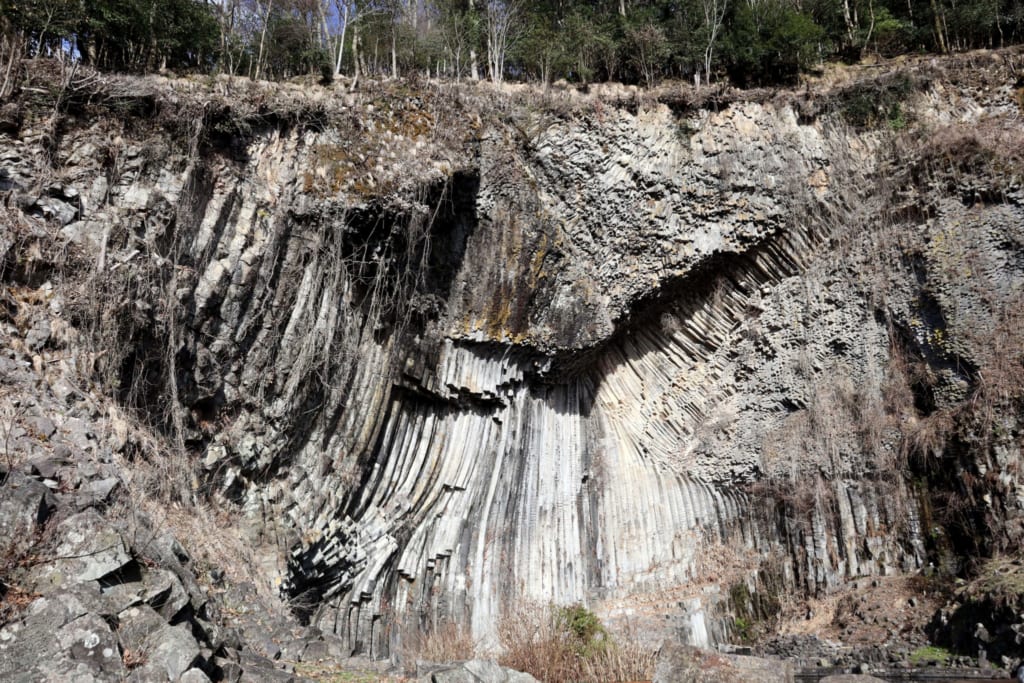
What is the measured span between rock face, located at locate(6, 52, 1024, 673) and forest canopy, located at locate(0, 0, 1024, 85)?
2108 millimetres

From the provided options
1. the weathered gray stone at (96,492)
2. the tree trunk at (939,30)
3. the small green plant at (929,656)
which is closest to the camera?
the weathered gray stone at (96,492)

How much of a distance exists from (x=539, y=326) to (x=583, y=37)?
7003 mm

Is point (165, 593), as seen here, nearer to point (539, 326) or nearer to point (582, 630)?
point (582, 630)

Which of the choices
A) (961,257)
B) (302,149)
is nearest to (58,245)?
(302,149)

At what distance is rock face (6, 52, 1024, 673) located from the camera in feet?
32.0

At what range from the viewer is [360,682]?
7.23 metres

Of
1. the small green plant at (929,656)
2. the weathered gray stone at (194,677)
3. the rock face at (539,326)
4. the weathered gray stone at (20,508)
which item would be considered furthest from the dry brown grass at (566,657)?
the weathered gray stone at (20,508)

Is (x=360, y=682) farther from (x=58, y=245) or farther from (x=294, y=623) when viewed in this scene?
(x=58, y=245)

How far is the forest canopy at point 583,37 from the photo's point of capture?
14430 millimetres

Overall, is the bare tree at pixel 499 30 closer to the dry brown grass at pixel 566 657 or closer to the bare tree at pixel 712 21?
the bare tree at pixel 712 21

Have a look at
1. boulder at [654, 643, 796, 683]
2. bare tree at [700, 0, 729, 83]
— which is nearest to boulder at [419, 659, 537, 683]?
boulder at [654, 643, 796, 683]

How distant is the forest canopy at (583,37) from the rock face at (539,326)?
2.11 m

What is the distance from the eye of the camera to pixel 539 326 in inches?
470

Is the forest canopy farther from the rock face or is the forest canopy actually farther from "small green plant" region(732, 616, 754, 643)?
"small green plant" region(732, 616, 754, 643)
